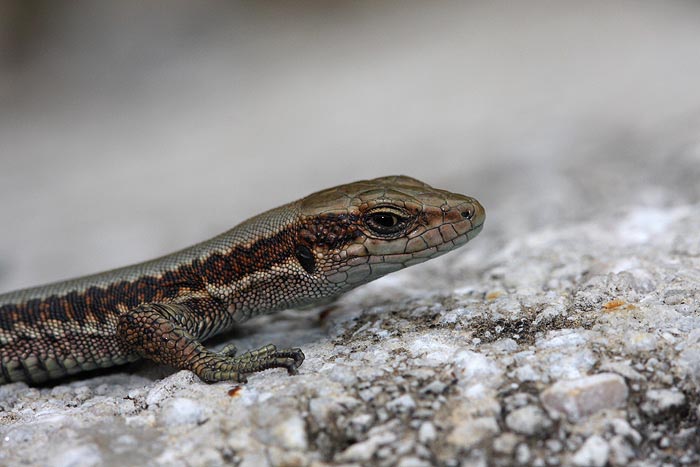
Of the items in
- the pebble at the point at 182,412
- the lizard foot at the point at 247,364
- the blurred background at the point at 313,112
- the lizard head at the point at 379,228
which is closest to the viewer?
the pebble at the point at 182,412

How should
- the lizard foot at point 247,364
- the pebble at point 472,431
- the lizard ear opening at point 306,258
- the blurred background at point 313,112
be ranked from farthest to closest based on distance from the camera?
the blurred background at point 313,112, the lizard ear opening at point 306,258, the lizard foot at point 247,364, the pebble at point 472,431

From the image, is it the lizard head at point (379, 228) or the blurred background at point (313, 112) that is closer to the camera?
the lizard head at point (379, 228)

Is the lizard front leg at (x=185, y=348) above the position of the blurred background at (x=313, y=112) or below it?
below

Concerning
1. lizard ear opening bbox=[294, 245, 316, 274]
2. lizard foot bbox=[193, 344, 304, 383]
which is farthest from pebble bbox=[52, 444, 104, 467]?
lizard ear opening bbox=[294, 245, 316, 274]

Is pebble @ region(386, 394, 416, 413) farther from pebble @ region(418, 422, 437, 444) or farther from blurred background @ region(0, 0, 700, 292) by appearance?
blurred background @ region(0, 0, 700, 292)

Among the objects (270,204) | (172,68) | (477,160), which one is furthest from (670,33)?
(172,68)

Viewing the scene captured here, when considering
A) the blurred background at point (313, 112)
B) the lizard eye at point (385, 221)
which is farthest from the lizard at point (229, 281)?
the blurred background at point (313, 112)

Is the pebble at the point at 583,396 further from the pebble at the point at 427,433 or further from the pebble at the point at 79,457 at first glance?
the pebble at the point at 79,457

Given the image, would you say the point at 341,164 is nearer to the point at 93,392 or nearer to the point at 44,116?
the point at 93,392

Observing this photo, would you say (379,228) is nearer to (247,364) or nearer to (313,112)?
(247,364)
